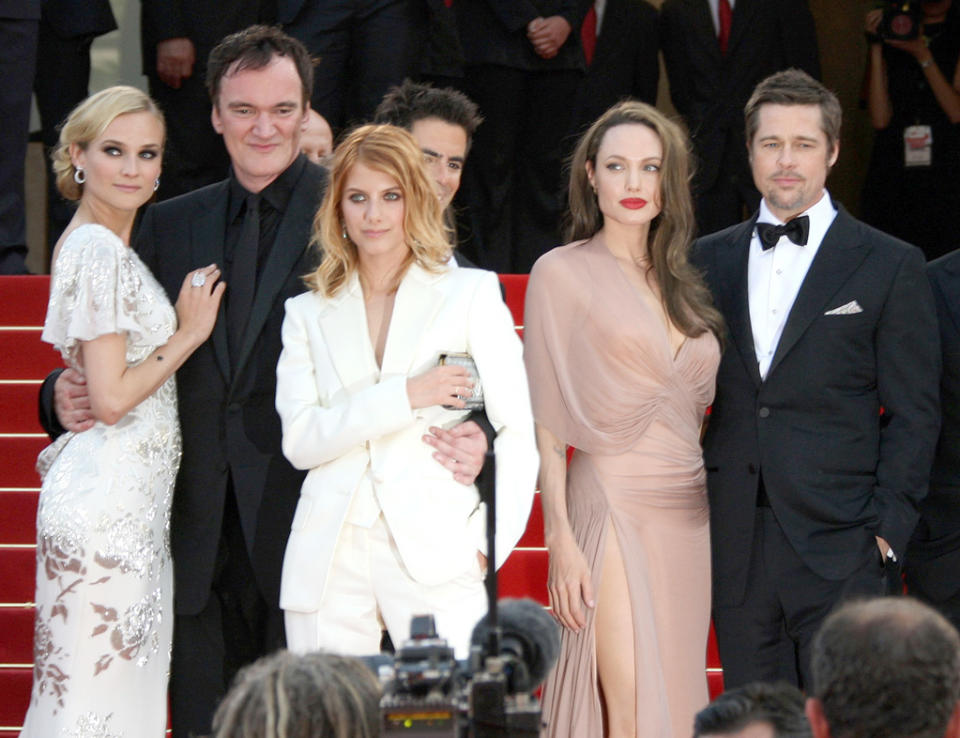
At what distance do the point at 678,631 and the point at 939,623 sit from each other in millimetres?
1701

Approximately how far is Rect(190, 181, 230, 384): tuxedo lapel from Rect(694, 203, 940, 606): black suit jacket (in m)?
1.28

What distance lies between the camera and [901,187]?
22.4 ft

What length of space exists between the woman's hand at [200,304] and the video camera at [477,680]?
5.66 ft

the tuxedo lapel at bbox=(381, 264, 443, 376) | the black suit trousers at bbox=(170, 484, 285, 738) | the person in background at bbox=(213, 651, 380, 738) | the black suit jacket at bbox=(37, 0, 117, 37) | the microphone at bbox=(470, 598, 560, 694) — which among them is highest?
the black suit jacket at bbox=(37, 0, 117, 37)

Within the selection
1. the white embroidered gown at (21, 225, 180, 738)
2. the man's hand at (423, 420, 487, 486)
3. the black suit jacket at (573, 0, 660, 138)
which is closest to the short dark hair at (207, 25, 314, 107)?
the white embroidered gown at (21, 225, 180, 738)

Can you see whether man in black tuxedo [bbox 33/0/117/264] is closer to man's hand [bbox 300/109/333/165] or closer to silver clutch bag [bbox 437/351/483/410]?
man's hand [bbox 300/109/333/165]

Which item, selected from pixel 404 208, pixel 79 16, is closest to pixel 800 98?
pixel 404 208

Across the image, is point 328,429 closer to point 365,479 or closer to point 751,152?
point 365,479

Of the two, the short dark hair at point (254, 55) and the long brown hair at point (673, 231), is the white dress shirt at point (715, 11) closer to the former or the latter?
the long brown hair at point (673, 231)

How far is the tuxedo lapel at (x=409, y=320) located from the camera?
3250 millimetres

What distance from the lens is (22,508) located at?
181 inches

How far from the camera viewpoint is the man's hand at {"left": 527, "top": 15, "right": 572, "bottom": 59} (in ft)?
19.0

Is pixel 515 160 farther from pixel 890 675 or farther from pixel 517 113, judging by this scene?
pixel 890 675

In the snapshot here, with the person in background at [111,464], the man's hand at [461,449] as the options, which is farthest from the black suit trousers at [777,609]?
the person in background at [111,464]
